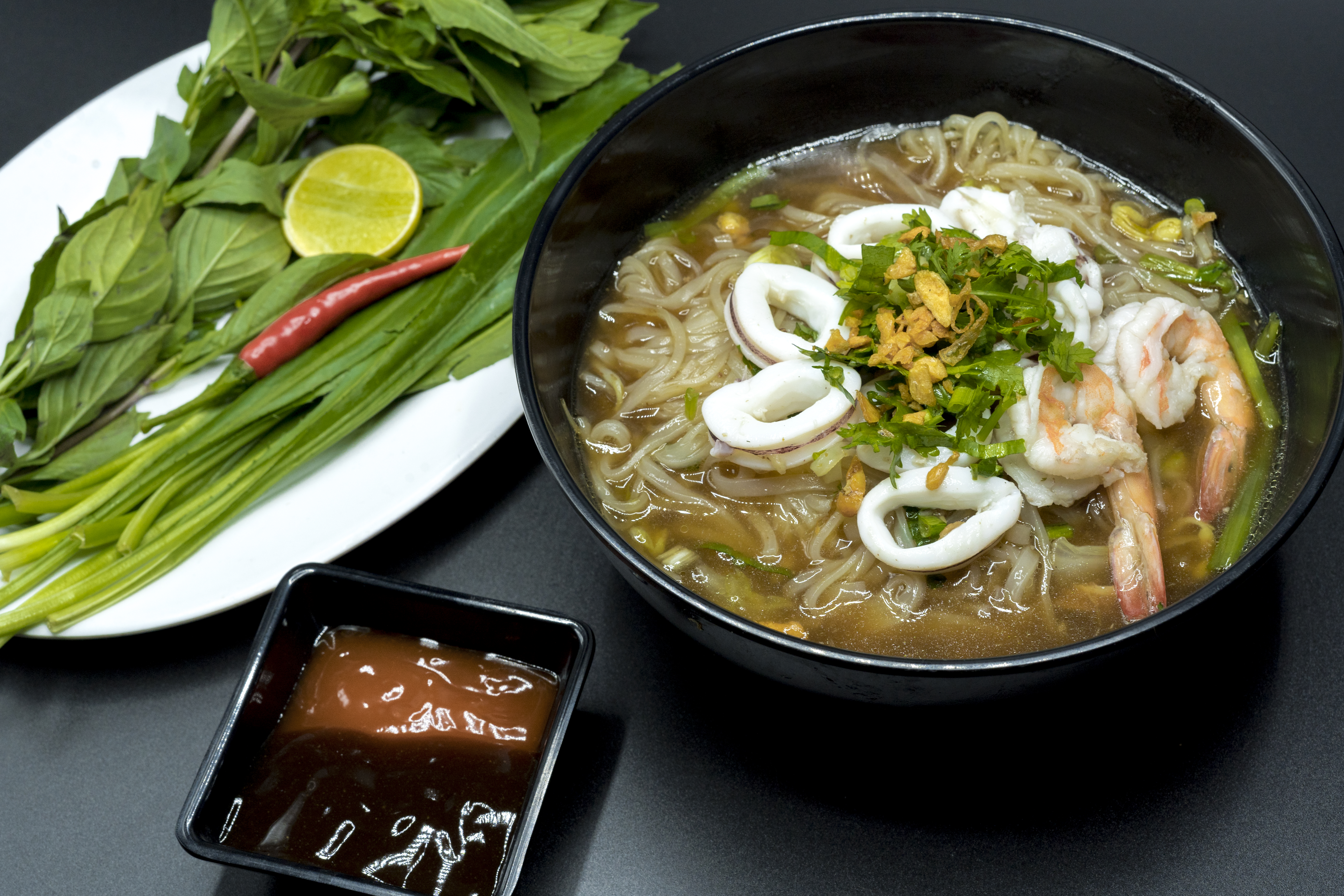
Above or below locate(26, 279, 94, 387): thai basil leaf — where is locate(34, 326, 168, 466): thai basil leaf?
below

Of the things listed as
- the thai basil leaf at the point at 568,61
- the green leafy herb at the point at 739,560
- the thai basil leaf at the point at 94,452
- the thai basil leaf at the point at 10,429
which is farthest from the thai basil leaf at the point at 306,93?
the green leafy herb at the point at 739,560

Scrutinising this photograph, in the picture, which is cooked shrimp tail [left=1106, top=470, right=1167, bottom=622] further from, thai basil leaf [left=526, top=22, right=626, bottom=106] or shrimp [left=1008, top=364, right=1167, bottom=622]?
thai basil leaf [left=526, top=22, right=626, bottom=106]

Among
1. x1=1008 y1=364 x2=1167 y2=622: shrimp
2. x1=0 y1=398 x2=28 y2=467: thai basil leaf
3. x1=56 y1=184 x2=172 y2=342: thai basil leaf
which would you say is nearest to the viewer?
x1=1008 y1=364 x2=1167 y2=622: shrimp

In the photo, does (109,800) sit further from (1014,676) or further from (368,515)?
(1014,676)

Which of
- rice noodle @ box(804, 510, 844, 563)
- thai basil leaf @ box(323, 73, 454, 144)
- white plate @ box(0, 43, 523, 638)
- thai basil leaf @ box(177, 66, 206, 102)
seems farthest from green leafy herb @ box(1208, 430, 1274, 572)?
thai basil leaf @ box(177, 66, 206, 102)

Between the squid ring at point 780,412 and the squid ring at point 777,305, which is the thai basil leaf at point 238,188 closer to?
the squid ring at point 777,305

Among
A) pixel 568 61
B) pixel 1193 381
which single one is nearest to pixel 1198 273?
pixel 1193 381

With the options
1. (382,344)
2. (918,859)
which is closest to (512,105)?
(382,344)
